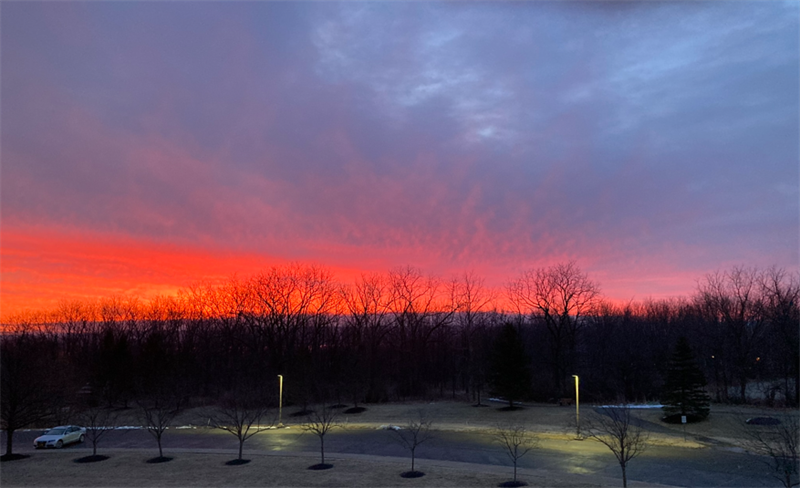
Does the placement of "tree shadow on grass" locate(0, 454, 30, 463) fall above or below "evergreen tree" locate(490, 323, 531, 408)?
below

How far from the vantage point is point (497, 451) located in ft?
99.0

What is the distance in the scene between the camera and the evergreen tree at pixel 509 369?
43781mm

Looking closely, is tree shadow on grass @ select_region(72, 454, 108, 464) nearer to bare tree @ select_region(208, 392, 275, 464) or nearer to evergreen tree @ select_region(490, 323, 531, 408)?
bare tree @ select_region(208, 392, 275, 464)

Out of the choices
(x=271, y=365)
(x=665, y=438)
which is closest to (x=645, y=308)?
(x=271, y=365)

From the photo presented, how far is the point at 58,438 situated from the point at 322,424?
20.9 m

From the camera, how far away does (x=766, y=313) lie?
163 ft

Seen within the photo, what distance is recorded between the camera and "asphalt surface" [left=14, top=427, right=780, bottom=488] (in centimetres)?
2377

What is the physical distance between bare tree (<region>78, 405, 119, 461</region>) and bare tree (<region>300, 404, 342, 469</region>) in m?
12.5

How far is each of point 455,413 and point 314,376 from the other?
1764cm

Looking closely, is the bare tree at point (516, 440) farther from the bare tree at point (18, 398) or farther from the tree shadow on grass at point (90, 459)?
the bare tree at point (18, 398)

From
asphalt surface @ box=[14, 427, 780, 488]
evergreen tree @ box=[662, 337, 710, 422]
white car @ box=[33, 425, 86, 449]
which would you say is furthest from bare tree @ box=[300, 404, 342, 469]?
evergreen tree @ box=[662, 337, 710, 422]

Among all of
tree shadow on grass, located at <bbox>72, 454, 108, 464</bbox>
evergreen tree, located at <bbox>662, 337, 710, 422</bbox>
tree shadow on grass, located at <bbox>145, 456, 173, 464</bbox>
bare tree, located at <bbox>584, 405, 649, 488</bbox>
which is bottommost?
tree shadow on grass, located at <bbox>72, 454, 108, 464</bbox>

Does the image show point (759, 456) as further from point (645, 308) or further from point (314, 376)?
point (645, 308)

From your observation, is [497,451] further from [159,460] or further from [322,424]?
[159,460]
